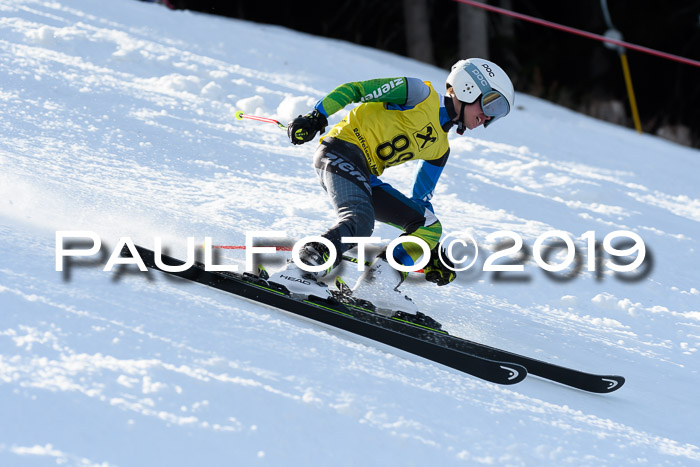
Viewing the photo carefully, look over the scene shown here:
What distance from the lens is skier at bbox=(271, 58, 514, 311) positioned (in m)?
3.40

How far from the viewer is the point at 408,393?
2.76m

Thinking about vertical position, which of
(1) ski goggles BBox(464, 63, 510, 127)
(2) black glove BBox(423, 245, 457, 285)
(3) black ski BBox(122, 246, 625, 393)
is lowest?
(3) black ski BBox(122, 246, 625, 393)

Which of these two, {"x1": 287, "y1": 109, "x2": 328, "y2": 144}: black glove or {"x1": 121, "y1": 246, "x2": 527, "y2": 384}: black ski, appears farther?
{"x1": 287, "y1": 109, "x2": 328, "y2": 144}: black glove

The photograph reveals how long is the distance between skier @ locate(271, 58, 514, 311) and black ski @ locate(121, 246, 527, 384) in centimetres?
8

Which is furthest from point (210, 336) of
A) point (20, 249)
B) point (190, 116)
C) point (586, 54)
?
point (586, 54)

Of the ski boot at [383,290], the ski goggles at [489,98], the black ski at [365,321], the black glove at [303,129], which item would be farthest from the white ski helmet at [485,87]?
the black ski at [365,321]

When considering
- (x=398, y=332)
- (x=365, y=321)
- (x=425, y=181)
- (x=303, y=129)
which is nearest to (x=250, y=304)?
(x=365, y=321)

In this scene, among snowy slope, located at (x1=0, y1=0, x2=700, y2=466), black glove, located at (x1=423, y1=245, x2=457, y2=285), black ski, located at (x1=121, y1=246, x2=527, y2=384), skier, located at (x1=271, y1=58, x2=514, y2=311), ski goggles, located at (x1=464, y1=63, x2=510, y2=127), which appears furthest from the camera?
black glove, located at (x1=423, y1=245, x2=457, y2=285)

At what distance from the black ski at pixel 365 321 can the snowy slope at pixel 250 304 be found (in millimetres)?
72

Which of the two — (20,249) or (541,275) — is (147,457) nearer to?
(20,249)

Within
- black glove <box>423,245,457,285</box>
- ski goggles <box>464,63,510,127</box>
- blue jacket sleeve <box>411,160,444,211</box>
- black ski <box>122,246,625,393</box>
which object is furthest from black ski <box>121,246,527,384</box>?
ski goggles <box>464,63,510,127</box>

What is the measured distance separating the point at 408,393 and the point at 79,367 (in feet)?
3.51

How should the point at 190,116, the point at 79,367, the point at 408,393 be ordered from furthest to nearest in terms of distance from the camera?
the point at 190,116, the point at 408,393, the point at 79,367

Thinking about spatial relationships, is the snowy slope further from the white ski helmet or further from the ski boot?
the white ski helmet
